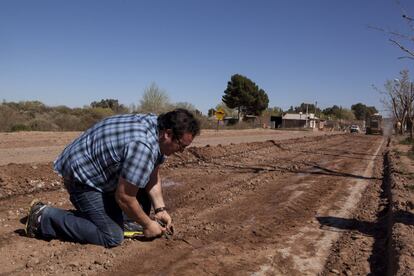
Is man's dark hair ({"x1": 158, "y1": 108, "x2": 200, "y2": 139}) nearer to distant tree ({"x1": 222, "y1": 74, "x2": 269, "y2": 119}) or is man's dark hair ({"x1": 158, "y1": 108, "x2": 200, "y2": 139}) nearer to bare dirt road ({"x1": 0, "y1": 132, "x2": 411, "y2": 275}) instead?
bare dirt road ({"x1": 0, "y1": 132, "x2": 411, "y2": 275})

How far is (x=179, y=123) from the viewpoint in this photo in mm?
4059

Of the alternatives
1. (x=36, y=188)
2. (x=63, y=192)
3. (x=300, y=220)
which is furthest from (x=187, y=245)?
(x=36, y=188)

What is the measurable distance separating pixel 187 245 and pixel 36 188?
4.06m

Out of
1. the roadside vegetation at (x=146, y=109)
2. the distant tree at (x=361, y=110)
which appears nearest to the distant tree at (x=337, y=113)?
the distant tree at (x=361, y=110)

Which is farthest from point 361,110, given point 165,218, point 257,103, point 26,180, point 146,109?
point 165,218

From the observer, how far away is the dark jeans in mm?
4480

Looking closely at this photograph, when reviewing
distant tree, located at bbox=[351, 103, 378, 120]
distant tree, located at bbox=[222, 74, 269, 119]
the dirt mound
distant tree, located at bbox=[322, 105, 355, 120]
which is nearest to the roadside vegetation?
distant tree, located at bbox=[222, 74, 269, 119]

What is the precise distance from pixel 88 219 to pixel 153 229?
632mm

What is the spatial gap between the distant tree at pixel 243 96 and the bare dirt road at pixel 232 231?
233ft

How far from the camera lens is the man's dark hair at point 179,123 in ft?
13.3

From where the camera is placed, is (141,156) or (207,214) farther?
(207,214)

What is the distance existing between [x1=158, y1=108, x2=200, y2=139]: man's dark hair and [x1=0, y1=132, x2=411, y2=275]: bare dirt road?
1.26 m

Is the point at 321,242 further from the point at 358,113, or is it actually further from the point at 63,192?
the point at 358,113

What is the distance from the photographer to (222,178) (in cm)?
1031
